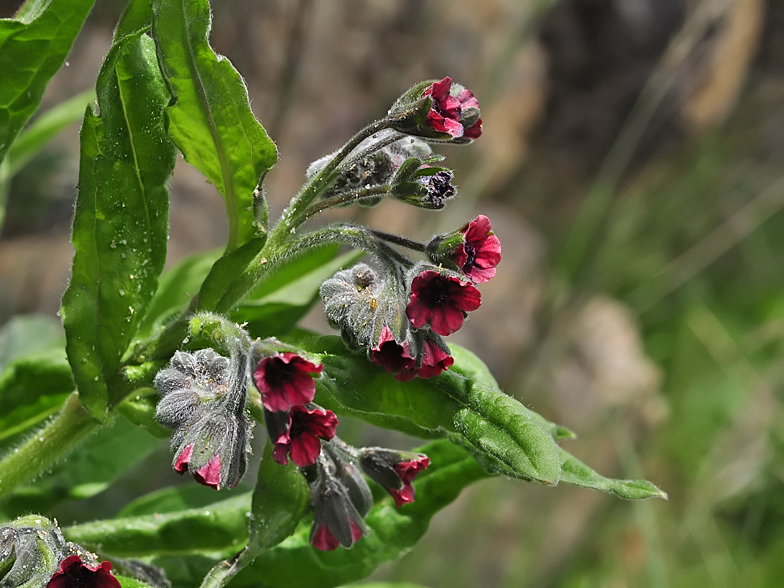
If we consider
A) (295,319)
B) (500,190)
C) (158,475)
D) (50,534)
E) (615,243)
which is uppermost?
(500,190)

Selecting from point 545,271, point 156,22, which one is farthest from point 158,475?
point 545,271

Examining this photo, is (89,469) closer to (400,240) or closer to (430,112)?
(400,240)

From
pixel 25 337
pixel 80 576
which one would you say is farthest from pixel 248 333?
pixel 25 337

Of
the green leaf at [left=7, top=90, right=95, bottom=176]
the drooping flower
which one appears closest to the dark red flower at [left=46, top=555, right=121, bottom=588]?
the drooping flower

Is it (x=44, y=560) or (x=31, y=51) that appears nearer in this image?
(x=44, y=560)

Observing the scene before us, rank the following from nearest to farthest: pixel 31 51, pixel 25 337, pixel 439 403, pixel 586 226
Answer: pixel 439 403
pixel 31 51
pixel 25 337
pixel 586 226

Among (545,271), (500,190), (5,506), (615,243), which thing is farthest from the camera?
(500,190)

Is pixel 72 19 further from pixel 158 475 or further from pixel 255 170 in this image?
pixel 158 475
